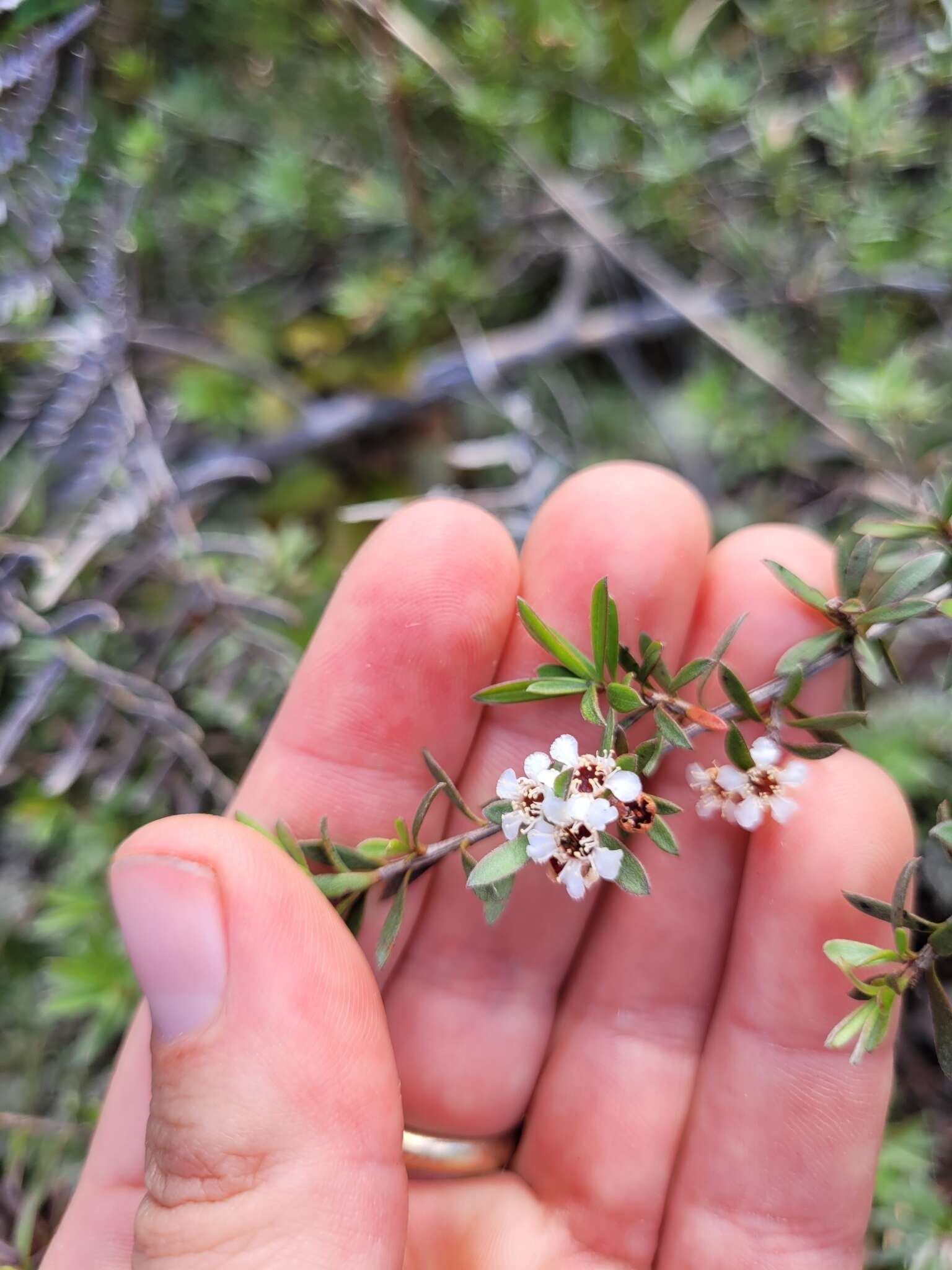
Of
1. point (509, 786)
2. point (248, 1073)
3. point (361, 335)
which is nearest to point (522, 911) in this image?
point (509, 786)

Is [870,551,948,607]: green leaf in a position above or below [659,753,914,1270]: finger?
above

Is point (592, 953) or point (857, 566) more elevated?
point (857, 566)

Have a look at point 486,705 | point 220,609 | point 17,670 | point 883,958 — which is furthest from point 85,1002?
point 883,958

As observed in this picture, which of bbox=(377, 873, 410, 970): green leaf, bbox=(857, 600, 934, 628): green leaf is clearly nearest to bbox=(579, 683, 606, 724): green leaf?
bbox=(377, 873, 410, 970): green leaf

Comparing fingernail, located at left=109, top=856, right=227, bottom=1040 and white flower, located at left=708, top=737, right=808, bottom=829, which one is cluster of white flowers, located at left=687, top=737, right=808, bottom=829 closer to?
white flower, located at left=708, top=737, right=808, bottom=829

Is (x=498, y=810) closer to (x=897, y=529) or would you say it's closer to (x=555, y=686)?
(x=555, y=686)

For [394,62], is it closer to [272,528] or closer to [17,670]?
[272,528]
